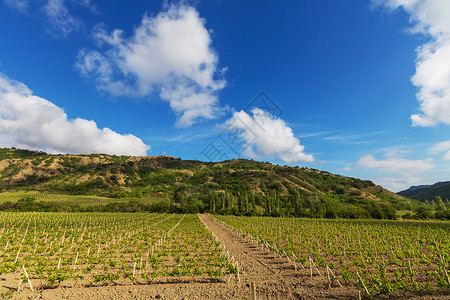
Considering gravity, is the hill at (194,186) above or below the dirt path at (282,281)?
above

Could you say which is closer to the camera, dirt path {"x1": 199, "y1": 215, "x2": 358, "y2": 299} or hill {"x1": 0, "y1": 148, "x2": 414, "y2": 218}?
dirt path {"x1": 199, "y1": 215, "x2": 358, "y2": 299}

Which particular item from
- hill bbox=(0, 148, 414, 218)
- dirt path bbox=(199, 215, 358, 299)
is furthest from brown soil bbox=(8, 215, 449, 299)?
hill bbox=(0, 148, 414, 218)

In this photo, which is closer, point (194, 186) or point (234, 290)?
point (234, 290)

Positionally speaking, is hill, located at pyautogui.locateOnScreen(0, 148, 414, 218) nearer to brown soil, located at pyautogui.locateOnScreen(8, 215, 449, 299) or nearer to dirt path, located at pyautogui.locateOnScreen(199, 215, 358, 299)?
dirt path, located at pyautogui.locateOnScreen(199, 215, 358, 299)

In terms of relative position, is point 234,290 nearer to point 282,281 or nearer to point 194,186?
point 282,281

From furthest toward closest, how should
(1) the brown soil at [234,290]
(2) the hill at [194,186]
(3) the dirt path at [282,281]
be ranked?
(2) the hill at [194,186] → (3) the dirt path at [282,281] → (1) the brown soil at [234,290]

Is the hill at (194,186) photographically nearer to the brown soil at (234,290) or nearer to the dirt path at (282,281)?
the dirt path at (282,281)

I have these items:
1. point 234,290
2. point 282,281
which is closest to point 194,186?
point 282,281

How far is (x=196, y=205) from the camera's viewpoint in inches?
3959

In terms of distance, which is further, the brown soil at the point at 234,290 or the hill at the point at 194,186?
the hill at the point at 194,186

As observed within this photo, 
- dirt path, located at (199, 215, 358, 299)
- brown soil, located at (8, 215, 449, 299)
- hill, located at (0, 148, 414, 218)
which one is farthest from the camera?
hill, located at (0, 148, 414, 218)

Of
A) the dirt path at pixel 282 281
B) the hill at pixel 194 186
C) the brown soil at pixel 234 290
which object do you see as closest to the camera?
the brown soil at pixel 234 290

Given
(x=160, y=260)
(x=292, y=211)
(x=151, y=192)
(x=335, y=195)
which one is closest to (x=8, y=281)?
(x=160, y=260)

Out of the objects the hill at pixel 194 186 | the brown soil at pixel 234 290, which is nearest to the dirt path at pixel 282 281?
the brown soil at pixel 234 290
